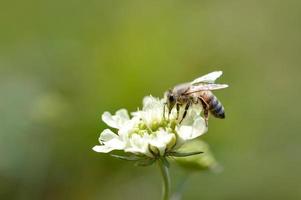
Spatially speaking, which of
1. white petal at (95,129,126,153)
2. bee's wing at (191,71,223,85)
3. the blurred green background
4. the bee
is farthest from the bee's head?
the blurred green background

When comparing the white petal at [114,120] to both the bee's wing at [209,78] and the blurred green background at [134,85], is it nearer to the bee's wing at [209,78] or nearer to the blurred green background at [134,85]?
the bee's wing at [209,78]

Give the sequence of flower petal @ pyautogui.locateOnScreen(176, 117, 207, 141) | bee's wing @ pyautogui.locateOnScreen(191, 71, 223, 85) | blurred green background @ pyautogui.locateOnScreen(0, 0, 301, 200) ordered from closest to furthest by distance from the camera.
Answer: flower petal @ pyautogui.locateOnScreen(176, 117, 207, 141) → bee's wing @ pyautogui.locateOnScreen(191, 71, 223, 85) → blurred green background @ pyautogui.locateOnScreen(0, 0, 301, 200)

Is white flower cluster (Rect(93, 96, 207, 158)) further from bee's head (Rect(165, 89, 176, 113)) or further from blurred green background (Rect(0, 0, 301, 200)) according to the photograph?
blurred green background (Rect(0, 0, 301, 200))

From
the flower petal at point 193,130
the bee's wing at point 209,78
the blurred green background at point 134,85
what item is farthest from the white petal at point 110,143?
the blurred green background at point 134,85

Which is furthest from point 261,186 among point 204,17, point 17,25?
point 17,25

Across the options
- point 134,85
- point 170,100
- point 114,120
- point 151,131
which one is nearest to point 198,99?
point 170,100

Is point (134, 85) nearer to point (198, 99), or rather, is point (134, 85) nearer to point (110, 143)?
point (198, 99)
